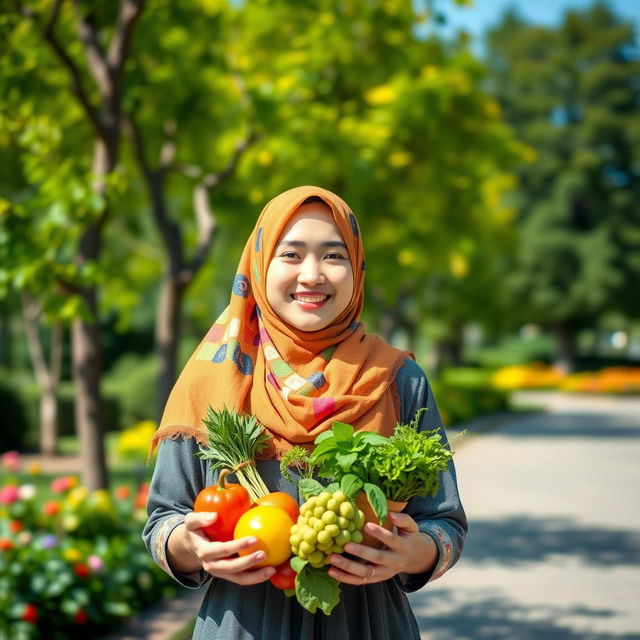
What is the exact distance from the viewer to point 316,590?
173 centimetres

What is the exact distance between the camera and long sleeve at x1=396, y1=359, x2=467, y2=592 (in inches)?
76.4

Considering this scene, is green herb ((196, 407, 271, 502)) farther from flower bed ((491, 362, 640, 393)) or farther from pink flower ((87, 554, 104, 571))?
flower bed ((491, 362, 640, 393))

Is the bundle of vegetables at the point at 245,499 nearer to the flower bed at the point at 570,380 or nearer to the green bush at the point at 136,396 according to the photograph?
the green bush at the point at 136,396

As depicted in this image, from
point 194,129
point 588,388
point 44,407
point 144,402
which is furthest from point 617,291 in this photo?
point 194,129

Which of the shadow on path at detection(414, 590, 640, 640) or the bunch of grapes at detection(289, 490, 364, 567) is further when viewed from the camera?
the shadow on path at detection(414, 590, 640, 640)

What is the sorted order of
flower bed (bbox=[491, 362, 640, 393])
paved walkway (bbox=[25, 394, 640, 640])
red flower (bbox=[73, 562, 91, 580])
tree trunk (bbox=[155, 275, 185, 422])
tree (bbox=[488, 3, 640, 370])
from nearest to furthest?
red flower (bbox=[73, 562, 91, 580]), paved walkway (bbox=[25, 394, 640, 640]), tree trunk (bbox=[155, 275, 185, 422]), flower bed (bbox=[491, 362, 640, 393]), tree (bbox=[488, 3, 640, 370])

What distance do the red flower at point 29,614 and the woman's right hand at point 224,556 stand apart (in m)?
3.00

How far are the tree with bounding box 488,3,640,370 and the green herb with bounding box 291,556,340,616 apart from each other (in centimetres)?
3336

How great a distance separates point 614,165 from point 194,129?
32.1 m

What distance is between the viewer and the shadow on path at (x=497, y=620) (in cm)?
551

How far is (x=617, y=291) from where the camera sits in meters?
34.6

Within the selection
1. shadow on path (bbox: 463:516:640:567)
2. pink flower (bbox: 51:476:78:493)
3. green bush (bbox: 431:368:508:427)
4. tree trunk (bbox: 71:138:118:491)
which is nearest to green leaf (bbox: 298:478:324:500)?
pink flower (bbox: 51:476:78:493)

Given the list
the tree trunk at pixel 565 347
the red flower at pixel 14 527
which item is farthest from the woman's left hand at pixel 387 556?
the tree trunk at pixel 565 347

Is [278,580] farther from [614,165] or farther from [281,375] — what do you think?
[614,165]
